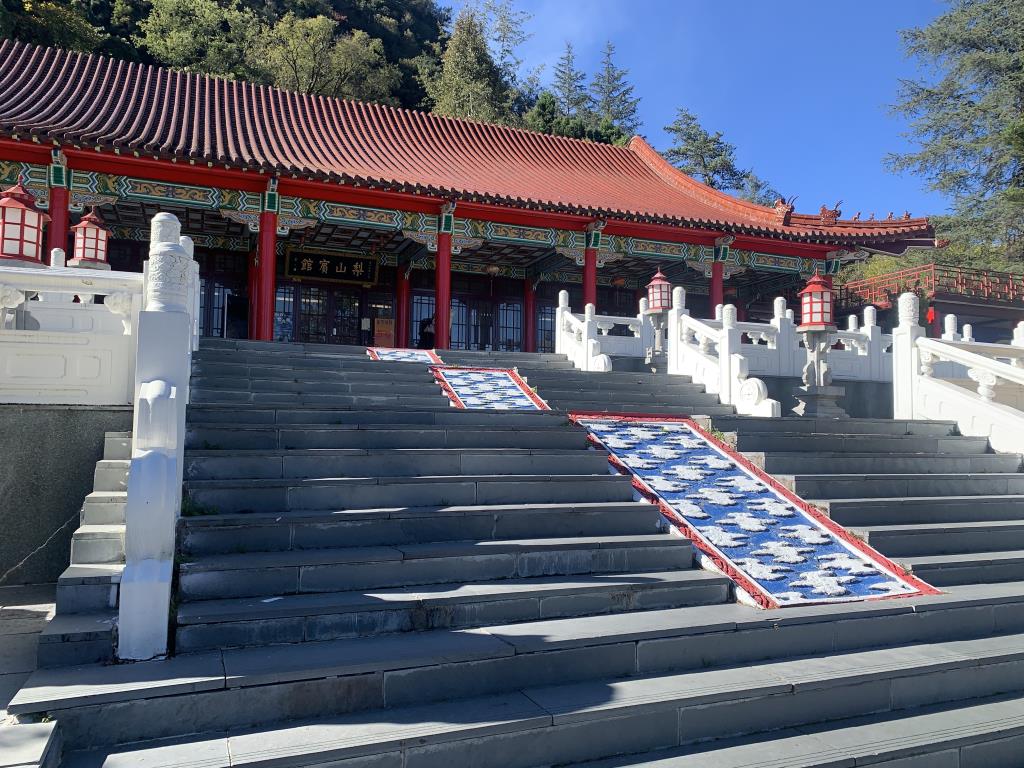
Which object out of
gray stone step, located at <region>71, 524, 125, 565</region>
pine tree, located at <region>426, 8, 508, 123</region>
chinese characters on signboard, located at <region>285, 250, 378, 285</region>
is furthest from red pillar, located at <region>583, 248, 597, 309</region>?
Answer: pine tree, located at <region>426, 8, 508, 123</region>

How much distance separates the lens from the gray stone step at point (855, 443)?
269 inches

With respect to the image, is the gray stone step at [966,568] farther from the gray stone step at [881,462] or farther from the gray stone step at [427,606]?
the gray stone step at [427,606]

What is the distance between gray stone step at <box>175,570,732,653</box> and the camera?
11.3ft

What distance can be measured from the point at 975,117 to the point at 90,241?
27989 millimetres

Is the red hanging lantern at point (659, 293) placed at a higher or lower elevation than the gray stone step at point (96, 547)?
higher

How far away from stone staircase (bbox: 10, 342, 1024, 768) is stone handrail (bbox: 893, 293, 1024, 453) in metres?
2.73

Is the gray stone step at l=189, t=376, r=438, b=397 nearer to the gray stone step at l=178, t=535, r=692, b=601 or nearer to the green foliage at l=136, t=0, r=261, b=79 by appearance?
the gray stone step at l=178, t=535, r=692, b=601

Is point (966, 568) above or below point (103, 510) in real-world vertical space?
below

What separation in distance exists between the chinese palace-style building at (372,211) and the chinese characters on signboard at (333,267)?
0.03 metres

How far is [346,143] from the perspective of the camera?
14664mm

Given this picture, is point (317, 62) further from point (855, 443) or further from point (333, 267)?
point (855, 443)

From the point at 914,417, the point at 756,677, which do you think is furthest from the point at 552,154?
the point at 756,677

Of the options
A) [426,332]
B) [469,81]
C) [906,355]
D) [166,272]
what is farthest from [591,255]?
[469,81]

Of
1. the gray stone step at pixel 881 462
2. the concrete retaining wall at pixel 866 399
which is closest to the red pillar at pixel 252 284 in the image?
the concrete retaining wall at pixel 866 399
